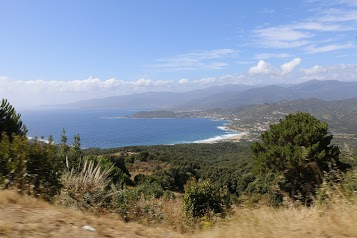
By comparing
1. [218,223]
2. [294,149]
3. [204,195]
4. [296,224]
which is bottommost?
[294,149]

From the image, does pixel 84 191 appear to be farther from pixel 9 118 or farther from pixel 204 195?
pixel 9 118

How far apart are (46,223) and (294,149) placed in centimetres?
1823

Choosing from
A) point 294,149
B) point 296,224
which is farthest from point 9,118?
point 296,224

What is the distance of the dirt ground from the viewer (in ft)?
9.36

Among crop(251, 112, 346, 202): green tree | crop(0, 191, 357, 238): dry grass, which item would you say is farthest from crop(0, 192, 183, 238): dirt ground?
crop(251, 112, 346, 202): green tree

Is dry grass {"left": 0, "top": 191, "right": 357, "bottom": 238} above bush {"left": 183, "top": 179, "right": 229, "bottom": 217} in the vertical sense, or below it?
above

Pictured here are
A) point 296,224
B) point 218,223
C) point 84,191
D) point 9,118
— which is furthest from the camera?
point 9,118

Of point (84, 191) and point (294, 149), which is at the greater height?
point (84, 191)

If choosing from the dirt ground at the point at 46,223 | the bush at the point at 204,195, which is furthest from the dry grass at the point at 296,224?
the bush at the point at 204,195

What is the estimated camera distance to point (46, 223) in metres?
3.10

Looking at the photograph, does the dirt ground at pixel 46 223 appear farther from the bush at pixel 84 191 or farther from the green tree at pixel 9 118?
the green tree at pixel 9 118

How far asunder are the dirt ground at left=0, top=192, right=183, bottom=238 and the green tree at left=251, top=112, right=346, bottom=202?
15.6 meters

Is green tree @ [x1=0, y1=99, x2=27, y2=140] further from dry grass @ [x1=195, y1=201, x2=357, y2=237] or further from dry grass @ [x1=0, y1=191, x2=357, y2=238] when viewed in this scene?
dry grass @ [x1=195, y1=201, x2=357, y2=237]

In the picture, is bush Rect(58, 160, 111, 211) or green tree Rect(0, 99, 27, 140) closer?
bush Rect(58, 160, 111, 211)
